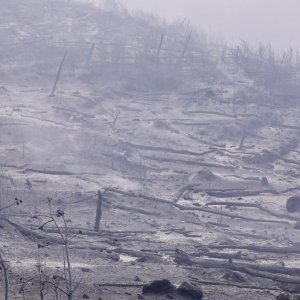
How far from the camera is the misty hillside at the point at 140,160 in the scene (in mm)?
12750

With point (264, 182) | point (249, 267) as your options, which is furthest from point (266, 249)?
point (264, 182)

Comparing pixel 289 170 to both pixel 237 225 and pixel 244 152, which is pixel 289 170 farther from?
pixel 237 225

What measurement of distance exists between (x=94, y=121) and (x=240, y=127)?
18.4 ft

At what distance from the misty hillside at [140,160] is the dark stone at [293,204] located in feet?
0.14

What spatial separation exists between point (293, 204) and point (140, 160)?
5473 mm

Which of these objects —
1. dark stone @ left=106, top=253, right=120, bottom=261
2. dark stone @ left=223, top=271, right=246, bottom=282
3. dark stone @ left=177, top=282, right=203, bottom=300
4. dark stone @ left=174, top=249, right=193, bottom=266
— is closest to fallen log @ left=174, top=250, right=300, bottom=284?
dark stone @ left=174, top=249, right=193, bottom=266

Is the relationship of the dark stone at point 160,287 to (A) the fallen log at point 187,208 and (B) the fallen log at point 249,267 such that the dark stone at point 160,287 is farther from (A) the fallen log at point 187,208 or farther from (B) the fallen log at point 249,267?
(A) the fallen log at point 187,208

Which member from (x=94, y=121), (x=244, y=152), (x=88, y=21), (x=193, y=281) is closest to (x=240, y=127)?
(x=244, y=152)

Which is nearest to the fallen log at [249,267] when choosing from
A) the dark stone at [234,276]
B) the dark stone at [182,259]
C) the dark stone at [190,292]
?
the dark stone at [182,259]

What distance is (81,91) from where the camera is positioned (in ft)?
97.8

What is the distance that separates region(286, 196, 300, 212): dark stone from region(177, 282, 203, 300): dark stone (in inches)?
A: 387

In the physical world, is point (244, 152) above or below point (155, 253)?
below

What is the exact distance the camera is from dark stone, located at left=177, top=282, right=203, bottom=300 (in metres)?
11.1

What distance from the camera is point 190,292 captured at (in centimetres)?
1112
